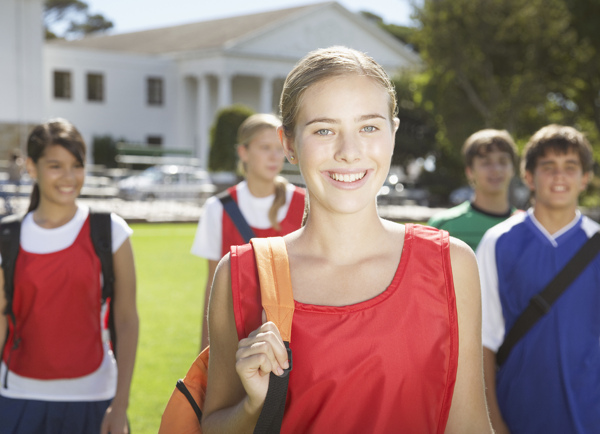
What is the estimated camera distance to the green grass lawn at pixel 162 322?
639 cm

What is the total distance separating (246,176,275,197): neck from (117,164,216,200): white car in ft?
84.0

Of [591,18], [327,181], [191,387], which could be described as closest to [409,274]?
[327,181]

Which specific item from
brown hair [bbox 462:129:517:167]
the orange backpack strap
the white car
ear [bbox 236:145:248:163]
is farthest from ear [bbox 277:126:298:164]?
the white car

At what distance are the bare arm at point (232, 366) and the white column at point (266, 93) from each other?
169 feet

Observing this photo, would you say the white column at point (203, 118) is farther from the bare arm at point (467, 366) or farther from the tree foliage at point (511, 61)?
the bare arm at point (467, 366)

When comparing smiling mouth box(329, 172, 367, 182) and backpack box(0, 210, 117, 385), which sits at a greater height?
smiling mouth box(329, 172, 367, 182)

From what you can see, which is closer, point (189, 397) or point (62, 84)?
point (189, 397)

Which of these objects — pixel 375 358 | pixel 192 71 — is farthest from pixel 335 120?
pixel 192 71

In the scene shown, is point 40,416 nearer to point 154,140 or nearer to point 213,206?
point 213,206

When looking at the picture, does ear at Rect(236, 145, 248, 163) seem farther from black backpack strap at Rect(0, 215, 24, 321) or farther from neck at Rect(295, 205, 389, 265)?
neck at Rect(295, 205, 389, 265)

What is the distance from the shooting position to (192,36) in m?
55.3

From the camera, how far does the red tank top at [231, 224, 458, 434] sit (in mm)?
1804

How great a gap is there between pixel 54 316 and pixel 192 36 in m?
54.5

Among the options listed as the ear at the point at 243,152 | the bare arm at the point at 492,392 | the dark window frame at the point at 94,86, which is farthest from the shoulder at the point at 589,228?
the dark window frame at the point at 94,86
